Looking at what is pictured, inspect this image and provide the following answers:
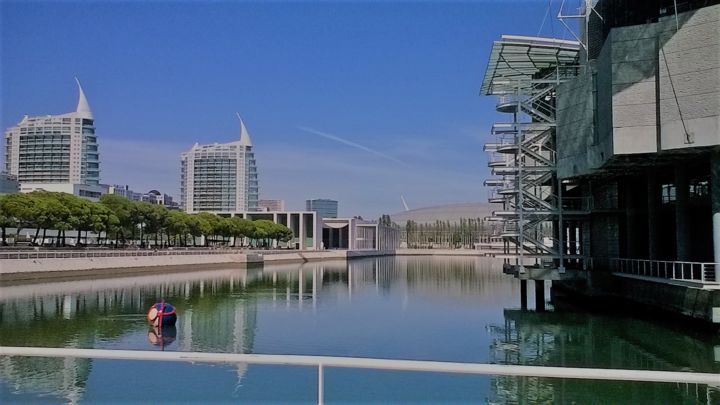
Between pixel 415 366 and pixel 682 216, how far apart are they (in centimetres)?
2801

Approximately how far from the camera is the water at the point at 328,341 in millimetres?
6281

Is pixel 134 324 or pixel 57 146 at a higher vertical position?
pixel 57 146

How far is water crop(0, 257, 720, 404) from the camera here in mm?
6281

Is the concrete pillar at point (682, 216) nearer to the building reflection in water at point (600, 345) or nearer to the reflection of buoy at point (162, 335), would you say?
the building reflection in water at point (600, 345)

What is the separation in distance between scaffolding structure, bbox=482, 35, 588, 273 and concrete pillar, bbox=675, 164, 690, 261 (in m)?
8.45

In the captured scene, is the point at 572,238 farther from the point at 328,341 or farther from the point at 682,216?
the point at 328,341

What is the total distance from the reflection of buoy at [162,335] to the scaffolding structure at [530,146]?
18515 millimetres

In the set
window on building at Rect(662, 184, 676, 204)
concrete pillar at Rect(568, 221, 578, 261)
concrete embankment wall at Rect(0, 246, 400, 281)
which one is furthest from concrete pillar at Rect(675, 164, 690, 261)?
concrete embankment wall at Rect(0, 246, 400, 281)

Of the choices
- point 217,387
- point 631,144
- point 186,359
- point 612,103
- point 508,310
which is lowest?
point 508,310

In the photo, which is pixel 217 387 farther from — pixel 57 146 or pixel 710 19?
pixel 57 146

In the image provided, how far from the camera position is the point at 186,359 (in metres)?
4.46

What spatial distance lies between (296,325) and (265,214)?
121 metres

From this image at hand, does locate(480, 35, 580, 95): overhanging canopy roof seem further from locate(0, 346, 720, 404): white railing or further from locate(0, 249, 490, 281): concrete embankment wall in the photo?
locate(0, 346, 720, 404): white railing

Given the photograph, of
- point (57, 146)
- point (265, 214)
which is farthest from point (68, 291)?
point (57, 146)
